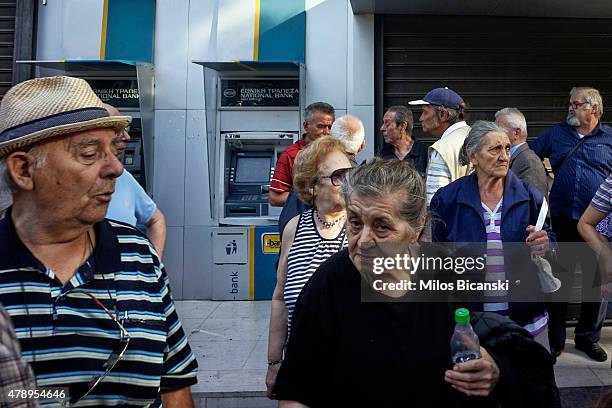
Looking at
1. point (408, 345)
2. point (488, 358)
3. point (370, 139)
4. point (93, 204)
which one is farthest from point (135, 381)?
point (370, 139)

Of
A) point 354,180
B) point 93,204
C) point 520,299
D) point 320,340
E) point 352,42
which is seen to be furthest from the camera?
point 352,42

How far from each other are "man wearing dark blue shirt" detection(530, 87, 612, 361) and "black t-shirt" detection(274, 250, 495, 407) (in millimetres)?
3776

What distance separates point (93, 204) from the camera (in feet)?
6.14

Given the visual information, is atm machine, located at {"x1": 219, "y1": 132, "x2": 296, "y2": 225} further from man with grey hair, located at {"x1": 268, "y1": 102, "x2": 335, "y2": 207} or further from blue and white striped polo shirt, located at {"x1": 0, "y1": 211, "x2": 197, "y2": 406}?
blue and white striped polo shirt, located at {"x1": 0, "y1": 211, "x2": 197, "y2": 406}

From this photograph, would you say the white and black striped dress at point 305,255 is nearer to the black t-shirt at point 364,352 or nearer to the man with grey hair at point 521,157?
the black t-shirt at point 364,352

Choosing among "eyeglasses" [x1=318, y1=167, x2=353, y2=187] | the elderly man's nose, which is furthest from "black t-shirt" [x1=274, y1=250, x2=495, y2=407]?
"eyeglasses" [x1=318, y1=167, x2=353, y2=187]

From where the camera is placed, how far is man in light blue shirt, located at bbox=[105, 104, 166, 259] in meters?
3.61

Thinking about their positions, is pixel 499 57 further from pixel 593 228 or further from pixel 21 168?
pixel 21 168

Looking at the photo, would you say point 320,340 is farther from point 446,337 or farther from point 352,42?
point 352,42

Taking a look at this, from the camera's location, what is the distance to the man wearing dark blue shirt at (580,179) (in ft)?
17.9

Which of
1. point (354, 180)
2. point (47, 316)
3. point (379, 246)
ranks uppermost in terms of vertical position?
point (354, 180)

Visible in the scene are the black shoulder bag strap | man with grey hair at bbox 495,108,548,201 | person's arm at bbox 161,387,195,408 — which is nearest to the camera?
person's arm at bbox 161,387,195,408

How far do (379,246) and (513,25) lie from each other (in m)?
6.02

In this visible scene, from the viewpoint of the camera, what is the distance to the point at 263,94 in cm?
727
